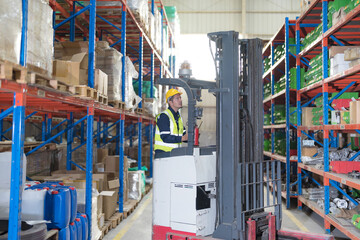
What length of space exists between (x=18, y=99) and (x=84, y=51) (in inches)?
96.5

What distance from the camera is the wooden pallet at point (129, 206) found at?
22.5 feet

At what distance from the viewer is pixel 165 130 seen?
14.1 feet

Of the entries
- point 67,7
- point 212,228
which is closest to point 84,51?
point 67,7

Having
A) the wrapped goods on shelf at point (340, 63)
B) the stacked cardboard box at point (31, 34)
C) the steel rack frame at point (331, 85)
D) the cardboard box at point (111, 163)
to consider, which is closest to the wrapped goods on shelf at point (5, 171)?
the stacked cardboard box at point (31, 34)

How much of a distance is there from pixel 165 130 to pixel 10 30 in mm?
2129

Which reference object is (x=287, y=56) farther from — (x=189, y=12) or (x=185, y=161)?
(x=189, y=12)

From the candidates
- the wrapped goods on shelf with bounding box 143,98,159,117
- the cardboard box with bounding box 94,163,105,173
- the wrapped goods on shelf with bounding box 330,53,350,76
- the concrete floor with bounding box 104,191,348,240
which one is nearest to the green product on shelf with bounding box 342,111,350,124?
the wrapped goods on shelf with bounding box 330,53,350,76

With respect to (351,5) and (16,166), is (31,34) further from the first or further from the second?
(351,5)

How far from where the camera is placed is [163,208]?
3.80 metres

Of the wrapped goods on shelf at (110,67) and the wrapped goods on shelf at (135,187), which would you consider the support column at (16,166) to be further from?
the wrapped goods on shelf at (135,187)

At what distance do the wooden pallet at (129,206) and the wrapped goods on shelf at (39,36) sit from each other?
395cm

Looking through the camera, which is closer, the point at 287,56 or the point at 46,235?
the point at 46,235

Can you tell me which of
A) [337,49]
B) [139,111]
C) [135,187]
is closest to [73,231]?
[135,187]

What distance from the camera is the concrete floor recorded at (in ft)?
18.5
